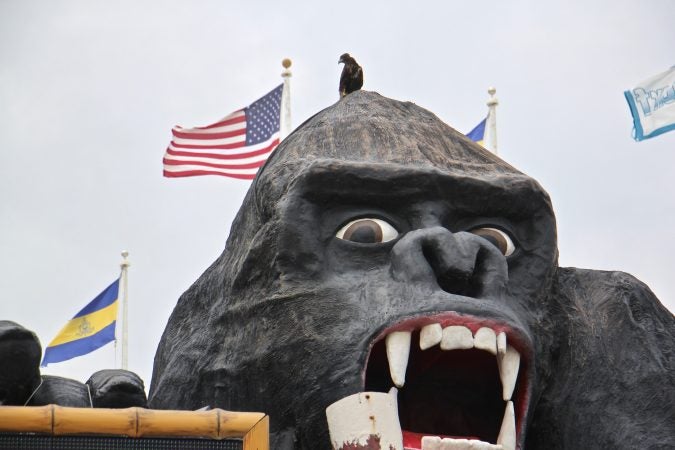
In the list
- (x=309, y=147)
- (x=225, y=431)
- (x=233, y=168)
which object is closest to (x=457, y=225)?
(x=309, y=147)

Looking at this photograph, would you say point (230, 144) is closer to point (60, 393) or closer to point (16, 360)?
point (60, 393)

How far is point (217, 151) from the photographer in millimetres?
12500

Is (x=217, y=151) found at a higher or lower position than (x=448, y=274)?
higher

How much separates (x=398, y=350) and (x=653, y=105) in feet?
23.9

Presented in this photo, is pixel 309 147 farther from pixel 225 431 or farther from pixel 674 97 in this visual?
pixel 674 97

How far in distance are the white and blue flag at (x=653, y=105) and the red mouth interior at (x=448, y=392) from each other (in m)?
6.60

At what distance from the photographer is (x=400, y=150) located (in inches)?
252

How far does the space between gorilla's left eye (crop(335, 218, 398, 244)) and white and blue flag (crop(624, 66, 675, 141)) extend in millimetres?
6520

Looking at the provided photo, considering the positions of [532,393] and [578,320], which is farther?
[578,320]

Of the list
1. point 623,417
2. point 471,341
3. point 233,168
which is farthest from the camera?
point 233,168

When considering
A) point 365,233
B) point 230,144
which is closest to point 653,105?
point 230,144

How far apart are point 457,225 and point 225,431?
182cm

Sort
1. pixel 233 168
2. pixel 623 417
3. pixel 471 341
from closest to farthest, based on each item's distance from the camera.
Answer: pixel 471 341 < pixel 623 417 < pixel 233 168

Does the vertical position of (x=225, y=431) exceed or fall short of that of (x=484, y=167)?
it falls short
